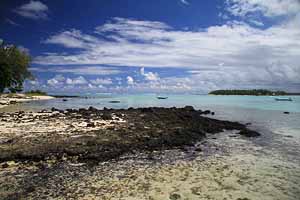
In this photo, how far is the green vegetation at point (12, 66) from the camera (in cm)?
6450

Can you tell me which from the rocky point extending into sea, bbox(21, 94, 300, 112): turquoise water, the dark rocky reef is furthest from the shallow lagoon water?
bbox(21, 94, 300, 112): turquoise water

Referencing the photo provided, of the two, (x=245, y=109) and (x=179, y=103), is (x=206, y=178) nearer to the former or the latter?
(x=245, y=109)

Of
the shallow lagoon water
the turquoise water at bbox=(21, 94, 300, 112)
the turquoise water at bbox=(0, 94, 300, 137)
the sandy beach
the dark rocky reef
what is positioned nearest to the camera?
the shallow lagoon water

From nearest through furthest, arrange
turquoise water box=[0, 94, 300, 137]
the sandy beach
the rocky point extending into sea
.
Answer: the sandy beach
the rocky point extending into sea
turquoise water box=[0, 94, 300, 137]

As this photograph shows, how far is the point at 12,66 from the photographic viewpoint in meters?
66.8

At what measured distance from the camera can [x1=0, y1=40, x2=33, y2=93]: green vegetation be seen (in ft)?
212

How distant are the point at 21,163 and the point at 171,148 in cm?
832

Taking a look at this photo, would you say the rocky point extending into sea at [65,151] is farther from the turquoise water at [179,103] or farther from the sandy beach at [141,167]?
the turquoise water at [179,103]

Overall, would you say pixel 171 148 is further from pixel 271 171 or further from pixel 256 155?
pixel 271 171

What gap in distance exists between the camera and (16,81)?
73438mm

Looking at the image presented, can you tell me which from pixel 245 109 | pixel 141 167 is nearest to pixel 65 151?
pixel 141 167

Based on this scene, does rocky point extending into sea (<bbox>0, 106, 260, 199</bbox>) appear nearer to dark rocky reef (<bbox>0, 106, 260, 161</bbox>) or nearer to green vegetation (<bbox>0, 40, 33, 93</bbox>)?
dark rocky reef (<bbox>0, 106, 260, 161</bbox>)

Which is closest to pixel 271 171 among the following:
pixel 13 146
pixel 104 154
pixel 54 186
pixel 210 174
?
pixel 210 174

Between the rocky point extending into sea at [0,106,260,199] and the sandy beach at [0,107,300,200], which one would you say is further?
the rocky point extending into sea at [0,106,260,199]
